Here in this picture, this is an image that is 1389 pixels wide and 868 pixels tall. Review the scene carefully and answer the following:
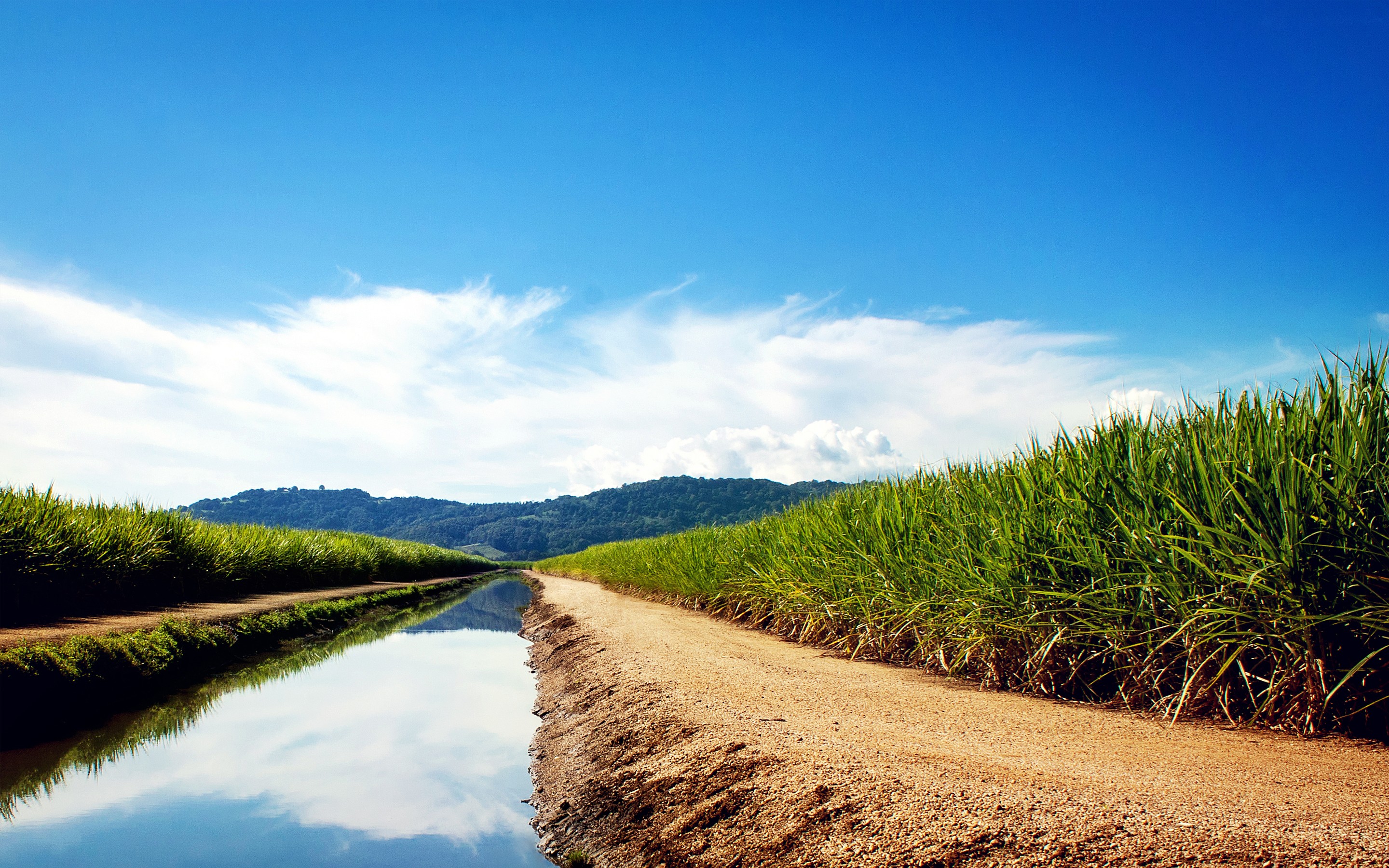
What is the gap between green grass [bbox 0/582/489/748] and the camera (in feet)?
15.9

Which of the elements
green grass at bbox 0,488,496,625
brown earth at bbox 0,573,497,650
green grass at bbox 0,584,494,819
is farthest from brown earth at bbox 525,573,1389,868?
green grass at bbox 0,488,496,625

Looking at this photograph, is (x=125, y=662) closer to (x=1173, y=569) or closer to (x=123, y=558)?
(x=123, y=558)

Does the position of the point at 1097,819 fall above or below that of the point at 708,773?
above

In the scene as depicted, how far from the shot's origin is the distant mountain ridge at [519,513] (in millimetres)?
90500

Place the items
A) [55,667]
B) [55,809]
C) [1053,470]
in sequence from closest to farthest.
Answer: [55,809] → [1053,470] → [55,667]

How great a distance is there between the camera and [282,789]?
436 cm

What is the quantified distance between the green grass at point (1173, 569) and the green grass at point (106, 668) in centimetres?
602

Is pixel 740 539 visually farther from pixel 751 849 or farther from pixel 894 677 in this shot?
pixel 751 849

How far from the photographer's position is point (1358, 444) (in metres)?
2.92

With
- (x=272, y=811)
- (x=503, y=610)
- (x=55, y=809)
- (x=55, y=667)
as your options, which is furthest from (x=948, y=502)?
(x=503, y=610)

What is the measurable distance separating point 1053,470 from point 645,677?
3023 millimetres

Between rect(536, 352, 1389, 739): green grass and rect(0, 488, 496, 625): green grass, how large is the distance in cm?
962

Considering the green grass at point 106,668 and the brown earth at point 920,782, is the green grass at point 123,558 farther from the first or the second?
the brown earth at point 920,782

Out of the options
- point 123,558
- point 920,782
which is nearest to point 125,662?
point 123,558
